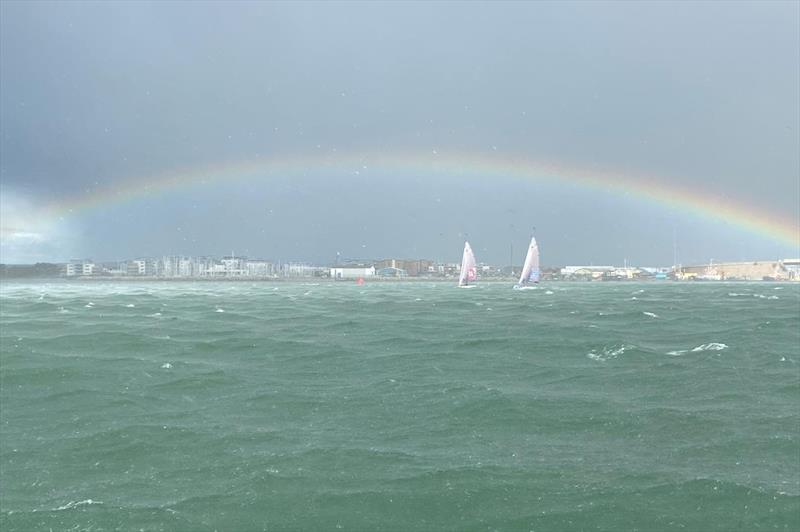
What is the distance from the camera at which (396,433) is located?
758 inches

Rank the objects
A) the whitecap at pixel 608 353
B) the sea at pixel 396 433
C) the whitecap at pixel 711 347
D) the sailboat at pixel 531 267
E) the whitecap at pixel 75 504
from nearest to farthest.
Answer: the sea at pixel 396 433 < the whitecap at pixel 75 504 < the whitecap at pixel 608 353 < the whitecap at pixel 711 347 < the sailboat at pixel 531 267

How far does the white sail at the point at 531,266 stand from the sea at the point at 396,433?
7412 centimetres

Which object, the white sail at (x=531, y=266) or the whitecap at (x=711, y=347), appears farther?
the white sail at (x=531, y=266)

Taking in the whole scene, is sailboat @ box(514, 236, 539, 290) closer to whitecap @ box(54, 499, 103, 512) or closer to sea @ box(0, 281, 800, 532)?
sea @ box(0, 281, 800, 532)

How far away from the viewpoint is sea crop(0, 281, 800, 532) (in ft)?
45.8

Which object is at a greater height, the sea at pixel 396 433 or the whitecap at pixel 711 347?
the whitecap at pixel 711 347

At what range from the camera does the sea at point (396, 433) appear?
45.8ft

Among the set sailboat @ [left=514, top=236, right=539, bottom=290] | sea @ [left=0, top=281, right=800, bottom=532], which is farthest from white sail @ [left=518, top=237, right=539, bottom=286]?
sea @ [left=0, top=281, right=800, bottom=532]

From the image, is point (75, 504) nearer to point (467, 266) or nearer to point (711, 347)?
point (711, 347)

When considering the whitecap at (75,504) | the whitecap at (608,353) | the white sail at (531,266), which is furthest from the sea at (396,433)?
the white sail at (531,266)

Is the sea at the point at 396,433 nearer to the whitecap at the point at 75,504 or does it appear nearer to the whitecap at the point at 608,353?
the whitecap at the point at 75,504

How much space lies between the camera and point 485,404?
22.2 m

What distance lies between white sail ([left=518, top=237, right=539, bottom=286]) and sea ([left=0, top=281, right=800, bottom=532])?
74116 millimetres

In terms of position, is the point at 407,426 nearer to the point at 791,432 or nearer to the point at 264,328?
the point at 791,432
